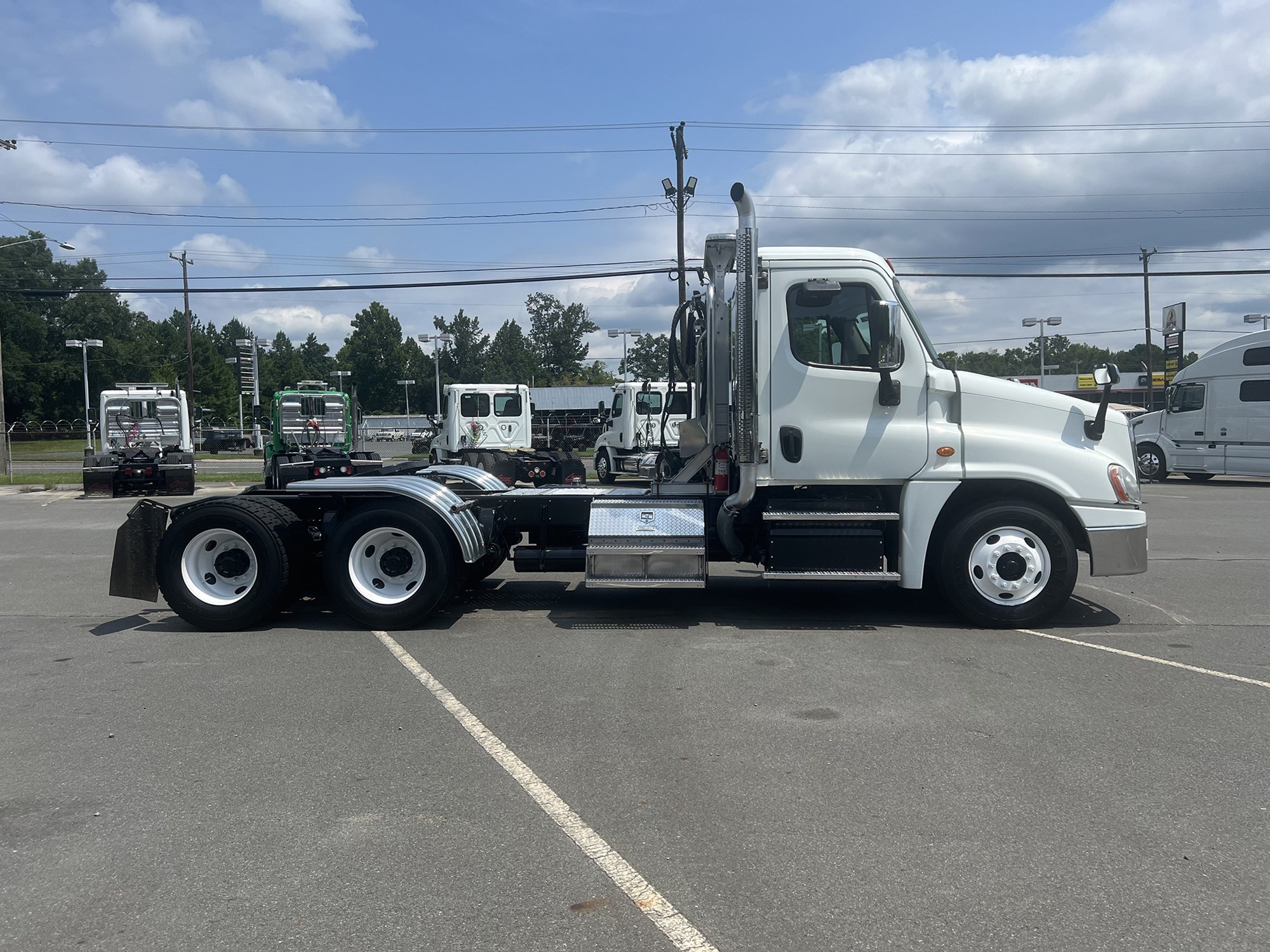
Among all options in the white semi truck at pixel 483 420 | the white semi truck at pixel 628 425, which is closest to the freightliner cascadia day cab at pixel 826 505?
the white semi truck at pixel 628 425

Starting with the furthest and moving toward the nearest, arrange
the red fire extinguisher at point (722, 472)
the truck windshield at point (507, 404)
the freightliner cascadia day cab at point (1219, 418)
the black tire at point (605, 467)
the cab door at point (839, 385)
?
the black tire at point (605, 467), the truck windshield at point (507, 404), the freightliner cascadia day cab at point (1219, 418), the red fire extinguisher at point (722, 472), the cab door at point (839, 385)

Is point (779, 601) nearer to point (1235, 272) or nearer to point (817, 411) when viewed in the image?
point (817, 411)

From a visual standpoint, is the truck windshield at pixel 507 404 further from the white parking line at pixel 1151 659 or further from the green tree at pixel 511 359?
the green tree at pixel 511 359

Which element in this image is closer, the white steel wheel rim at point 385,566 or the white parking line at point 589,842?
the white parking line at point 589,842

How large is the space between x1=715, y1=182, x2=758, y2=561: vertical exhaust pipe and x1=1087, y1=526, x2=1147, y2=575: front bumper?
2.70 metres

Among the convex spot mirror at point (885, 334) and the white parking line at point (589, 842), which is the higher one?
the convex spot mirror at point (885, 334)

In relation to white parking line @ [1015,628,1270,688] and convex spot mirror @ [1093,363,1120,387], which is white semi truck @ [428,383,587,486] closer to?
convex spot mirror @ [1093,363,1120,387]

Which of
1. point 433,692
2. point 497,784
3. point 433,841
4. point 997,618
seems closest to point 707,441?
point 997,618

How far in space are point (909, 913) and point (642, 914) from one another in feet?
3.00

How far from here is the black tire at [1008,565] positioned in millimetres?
7457

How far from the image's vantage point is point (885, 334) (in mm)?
7344

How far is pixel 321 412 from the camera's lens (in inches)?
992

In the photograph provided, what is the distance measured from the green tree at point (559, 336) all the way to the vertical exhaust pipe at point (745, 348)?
109m

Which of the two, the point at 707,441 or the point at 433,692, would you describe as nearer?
the point at 433,692
